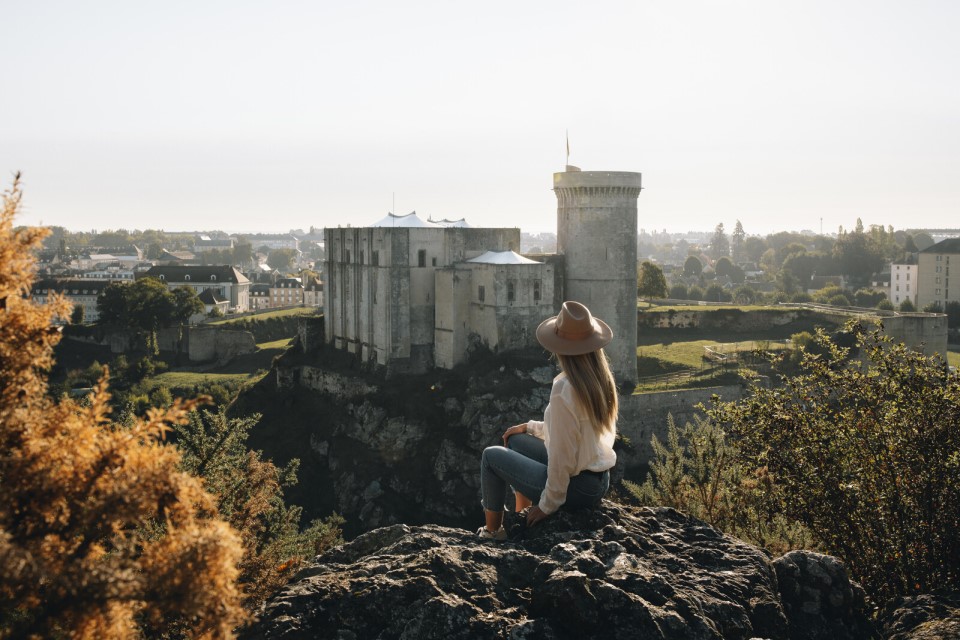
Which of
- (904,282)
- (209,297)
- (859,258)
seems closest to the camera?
(209,297)

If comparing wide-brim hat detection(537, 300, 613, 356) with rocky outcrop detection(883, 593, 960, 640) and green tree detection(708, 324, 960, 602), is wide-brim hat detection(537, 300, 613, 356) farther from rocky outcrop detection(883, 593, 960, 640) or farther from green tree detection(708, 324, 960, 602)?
green tree detection(708, 324, 960, 602)

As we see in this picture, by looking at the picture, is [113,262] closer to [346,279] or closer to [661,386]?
[346,279]

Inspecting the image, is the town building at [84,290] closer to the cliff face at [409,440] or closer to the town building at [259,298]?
the town building at [259,298]

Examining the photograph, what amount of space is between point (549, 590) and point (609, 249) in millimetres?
33742

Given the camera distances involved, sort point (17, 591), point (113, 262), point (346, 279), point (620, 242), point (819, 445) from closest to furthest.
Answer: point (17, 591)
point (819, 445)
point (620, 242)
point (346, 279)
point (113, 262)

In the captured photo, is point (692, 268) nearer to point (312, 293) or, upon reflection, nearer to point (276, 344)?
point (312, 293)

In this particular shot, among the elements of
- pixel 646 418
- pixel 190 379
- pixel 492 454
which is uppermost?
pixel 492 454

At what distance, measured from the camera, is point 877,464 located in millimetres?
10133

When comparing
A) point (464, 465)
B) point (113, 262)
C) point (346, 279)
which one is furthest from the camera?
point (113, 262)

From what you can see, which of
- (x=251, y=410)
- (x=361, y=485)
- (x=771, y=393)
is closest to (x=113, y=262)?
(x=251, y=410)

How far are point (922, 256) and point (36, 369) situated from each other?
92793 mm

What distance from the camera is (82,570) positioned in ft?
13.5

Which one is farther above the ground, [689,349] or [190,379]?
[689,349]

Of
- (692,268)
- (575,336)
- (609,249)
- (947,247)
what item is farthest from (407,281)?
(692,268)
